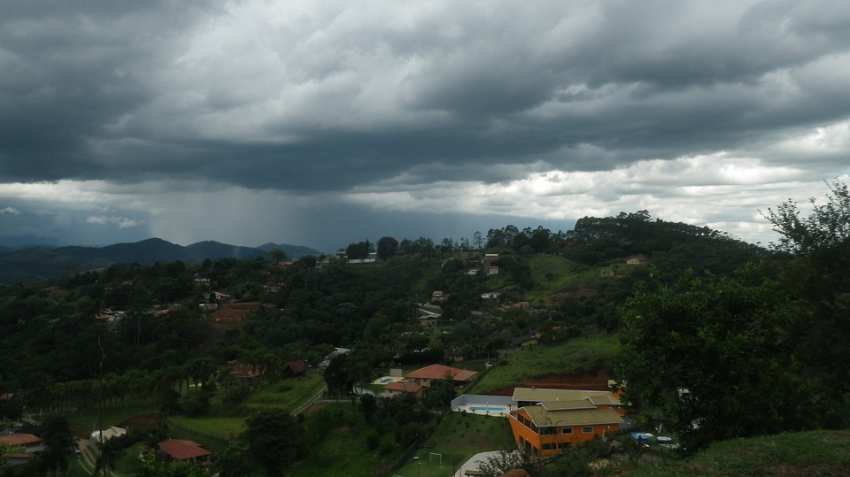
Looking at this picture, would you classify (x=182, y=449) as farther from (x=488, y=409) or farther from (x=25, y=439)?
(x=488, y=409)

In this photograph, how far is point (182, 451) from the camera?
30125mm

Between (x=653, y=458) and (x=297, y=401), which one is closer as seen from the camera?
(x=653, y=458)

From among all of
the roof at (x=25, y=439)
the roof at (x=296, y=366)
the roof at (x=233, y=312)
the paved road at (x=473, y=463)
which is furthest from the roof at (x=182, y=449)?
the roof at (x=233, y=312)

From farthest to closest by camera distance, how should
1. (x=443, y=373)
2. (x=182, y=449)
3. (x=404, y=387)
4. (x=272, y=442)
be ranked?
(x=443, y=373) → (x=404, y=387) → (x=182, y=449) → (x=272, y=442)

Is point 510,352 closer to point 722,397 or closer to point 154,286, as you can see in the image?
point 722,397

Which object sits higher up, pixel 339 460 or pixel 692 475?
pixel 692 475

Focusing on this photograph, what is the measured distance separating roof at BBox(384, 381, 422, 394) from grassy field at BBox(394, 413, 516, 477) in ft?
17.1

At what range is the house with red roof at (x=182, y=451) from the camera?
2944cm

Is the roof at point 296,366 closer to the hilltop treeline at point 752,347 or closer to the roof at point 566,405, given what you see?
the roof at point 566,405

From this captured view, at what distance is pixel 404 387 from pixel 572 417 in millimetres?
13198

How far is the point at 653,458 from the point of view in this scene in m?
12.2

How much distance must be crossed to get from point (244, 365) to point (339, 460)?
17639mm

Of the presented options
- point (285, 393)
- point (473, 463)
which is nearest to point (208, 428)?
point (285, 393)

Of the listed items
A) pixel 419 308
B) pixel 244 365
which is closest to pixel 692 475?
pixel 244 365
